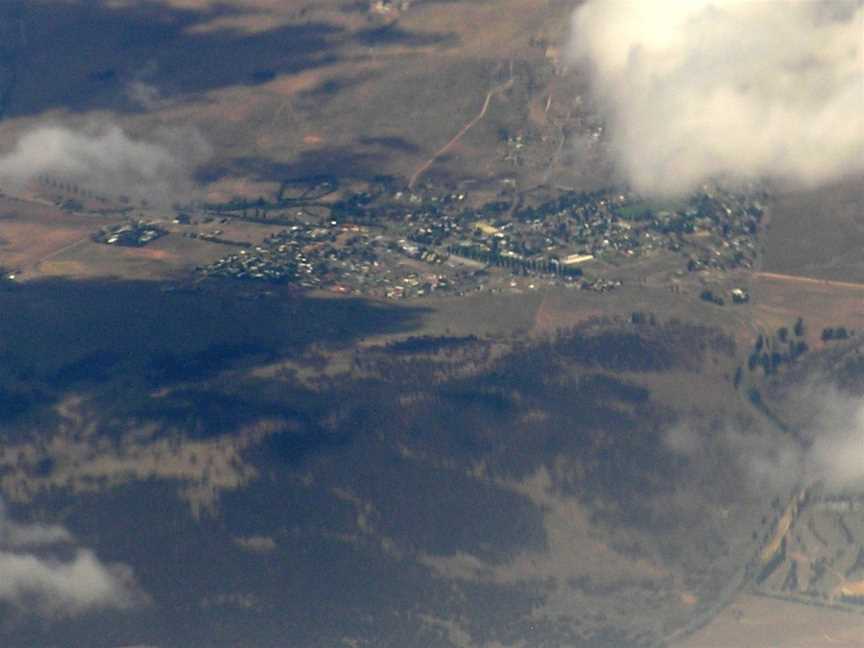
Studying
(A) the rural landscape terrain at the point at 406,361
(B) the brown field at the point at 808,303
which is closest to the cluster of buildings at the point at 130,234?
(A) the rural landscape terrain at the point at 406,361

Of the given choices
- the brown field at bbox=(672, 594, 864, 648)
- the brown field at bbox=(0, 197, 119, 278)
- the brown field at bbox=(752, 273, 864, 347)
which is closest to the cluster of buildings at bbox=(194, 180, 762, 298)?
the brown field at bbox=(752, 273, 864, 347)

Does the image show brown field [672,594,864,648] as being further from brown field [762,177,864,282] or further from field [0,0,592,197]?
field [0,0,592,197]

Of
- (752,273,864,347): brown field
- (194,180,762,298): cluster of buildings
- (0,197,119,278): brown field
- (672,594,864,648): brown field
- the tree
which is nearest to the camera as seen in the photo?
(672,594,864,648): brown field

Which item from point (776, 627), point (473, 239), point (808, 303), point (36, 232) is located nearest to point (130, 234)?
point (36, 232)

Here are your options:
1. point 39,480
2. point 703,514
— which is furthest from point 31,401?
point 703,514

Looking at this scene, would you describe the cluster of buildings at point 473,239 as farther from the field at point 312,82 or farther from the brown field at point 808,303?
the field at point 312,82

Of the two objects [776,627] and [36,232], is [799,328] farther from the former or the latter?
[36,232]

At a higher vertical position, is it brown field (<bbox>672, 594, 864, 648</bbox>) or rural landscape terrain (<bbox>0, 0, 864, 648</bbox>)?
rural landscape terrain (<bbox>0, 0, 864, 648</bbox>)
